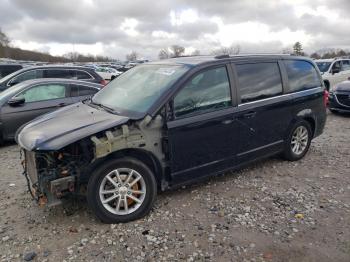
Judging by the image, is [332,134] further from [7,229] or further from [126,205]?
[7,229]

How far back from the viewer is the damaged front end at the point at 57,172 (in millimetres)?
3275

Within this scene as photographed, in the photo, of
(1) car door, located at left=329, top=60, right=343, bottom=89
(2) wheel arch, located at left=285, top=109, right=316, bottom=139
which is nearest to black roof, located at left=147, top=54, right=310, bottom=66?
(2) wheel arch, located at left=285, top=109, right=316, bottom=139

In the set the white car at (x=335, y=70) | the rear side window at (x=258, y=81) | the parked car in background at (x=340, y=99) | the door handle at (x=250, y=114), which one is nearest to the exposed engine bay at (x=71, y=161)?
the door handle at (x=250, y=114)

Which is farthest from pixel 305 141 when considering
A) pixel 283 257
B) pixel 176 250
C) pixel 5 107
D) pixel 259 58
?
pixel 5 107

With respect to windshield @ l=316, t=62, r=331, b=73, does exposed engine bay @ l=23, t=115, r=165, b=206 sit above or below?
below

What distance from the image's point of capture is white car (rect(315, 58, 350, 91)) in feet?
44.2

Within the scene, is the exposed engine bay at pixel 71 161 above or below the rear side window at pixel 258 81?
below

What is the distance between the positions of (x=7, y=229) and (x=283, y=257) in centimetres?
288

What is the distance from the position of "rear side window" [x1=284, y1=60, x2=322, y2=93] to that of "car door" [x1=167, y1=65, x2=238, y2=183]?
4.59 ft

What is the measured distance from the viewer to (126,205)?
140 inches

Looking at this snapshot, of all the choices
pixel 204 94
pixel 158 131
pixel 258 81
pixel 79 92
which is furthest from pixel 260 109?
pixel 79 92

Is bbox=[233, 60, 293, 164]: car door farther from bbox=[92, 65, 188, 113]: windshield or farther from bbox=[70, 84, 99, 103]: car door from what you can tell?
bbox=[70, 84, 99, 103]: car door

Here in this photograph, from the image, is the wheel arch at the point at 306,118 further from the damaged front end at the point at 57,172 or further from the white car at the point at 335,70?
the white car at the point at 335,70

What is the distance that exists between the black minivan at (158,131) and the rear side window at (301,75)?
4cm
